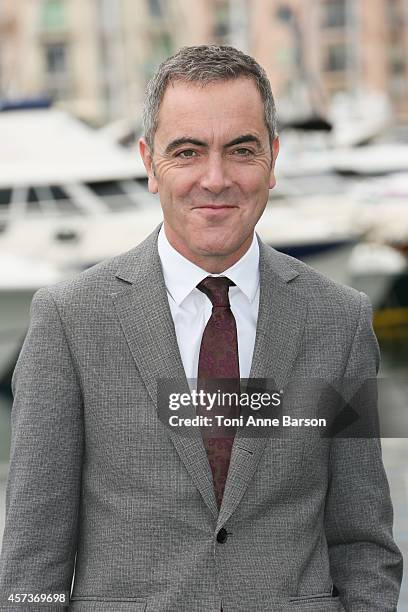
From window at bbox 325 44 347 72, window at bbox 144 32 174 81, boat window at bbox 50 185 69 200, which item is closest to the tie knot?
boat window at bbox 50 185 69 200

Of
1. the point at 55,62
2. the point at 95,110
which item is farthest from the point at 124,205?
the point at 55,62

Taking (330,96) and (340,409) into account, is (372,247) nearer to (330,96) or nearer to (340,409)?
(340,409)

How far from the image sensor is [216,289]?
7.97ft

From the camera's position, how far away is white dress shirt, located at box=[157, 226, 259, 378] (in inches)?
95.3

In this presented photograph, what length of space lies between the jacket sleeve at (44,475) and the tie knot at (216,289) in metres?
0.27

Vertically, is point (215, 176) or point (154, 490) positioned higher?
point (215, 176)

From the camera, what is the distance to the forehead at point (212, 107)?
7.60 ft

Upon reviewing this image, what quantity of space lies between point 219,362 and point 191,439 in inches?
6.2

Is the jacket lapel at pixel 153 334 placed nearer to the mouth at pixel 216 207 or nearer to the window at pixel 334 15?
the mouth at pixel 216 207

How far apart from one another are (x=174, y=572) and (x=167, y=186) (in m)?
0.66

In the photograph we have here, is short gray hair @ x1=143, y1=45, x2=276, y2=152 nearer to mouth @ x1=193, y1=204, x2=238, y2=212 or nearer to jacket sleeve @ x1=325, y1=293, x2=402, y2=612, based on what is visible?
mouth @ x1=193, y1=204, x2=238, y2=212

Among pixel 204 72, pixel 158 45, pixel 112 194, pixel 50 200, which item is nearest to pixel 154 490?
pixel 204 72

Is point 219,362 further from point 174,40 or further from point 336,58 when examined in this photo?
point 336,58

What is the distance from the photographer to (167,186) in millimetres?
2389
